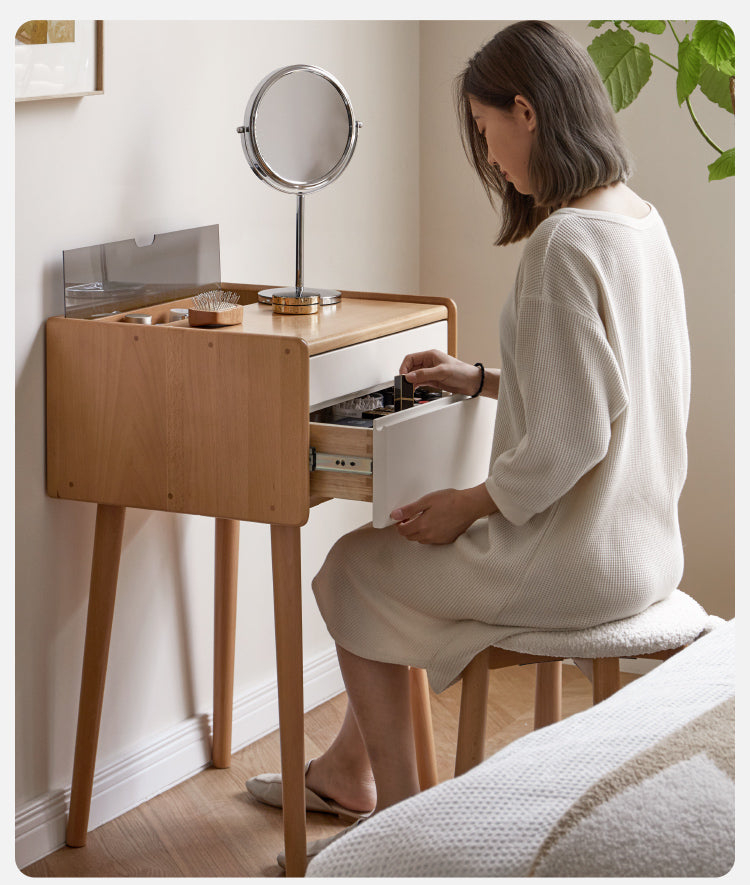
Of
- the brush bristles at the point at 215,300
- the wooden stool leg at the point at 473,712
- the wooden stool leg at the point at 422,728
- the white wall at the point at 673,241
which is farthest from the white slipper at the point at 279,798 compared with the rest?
the white wall at the point at 673,241

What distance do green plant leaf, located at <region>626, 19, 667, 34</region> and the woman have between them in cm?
43

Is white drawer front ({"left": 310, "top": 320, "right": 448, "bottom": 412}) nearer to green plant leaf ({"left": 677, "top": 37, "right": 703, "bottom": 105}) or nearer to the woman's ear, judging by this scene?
the woman's ear

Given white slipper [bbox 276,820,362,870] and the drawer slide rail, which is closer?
the drawer slide rail

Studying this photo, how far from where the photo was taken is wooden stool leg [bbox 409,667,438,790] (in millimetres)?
1958

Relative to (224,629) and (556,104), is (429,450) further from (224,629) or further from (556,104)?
(224,629)

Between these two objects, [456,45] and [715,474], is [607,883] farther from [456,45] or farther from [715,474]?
[456,45]

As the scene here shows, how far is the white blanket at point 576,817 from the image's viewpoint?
2.55 ft

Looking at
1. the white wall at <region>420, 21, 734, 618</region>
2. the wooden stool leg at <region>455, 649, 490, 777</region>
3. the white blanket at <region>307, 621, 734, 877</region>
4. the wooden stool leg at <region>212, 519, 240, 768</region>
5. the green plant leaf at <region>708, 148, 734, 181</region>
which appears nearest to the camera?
the white blanket at <region>307, 621, 734, 877</region>

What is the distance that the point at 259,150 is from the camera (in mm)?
1894

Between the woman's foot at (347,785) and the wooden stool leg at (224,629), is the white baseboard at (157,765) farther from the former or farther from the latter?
the woman's foot at (347,785)

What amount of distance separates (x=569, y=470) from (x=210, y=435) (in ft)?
1.71

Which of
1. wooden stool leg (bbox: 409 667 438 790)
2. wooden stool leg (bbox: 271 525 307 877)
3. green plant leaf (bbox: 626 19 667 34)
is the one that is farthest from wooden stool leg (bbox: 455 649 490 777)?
green plant leaf (bbox: 626 19 667 34)

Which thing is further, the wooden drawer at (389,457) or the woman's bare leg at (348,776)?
the woman's bare leg at (348,776)

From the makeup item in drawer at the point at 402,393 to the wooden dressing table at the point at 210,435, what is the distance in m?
0.07
